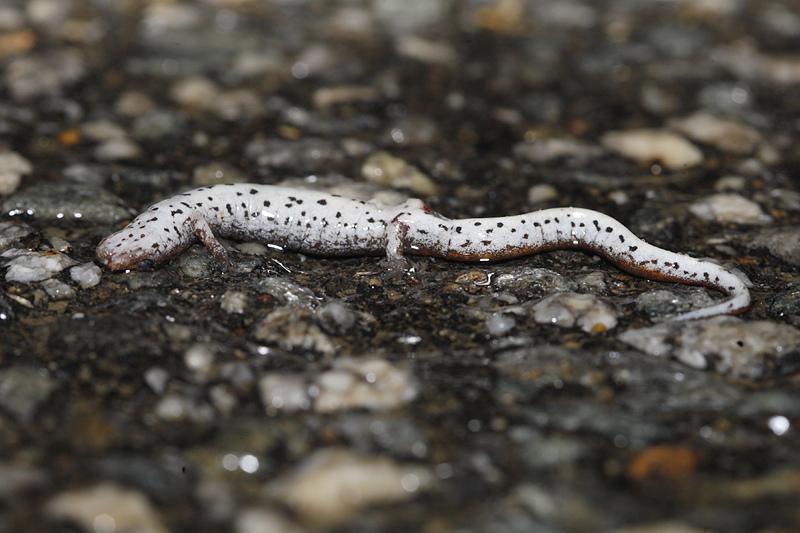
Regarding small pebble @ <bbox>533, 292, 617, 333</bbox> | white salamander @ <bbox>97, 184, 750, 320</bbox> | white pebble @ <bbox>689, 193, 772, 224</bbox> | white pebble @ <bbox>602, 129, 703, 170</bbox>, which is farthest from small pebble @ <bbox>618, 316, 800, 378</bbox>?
white pebble @ <bbox>602, 129, 703, 170</bbox>

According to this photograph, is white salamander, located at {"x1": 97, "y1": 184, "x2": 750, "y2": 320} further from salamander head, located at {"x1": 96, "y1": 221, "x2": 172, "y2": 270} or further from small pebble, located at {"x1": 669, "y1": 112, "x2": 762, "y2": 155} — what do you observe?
small pebble, located at {"x1": 669, "y1": 112, "x2": 762, "y2": 155}

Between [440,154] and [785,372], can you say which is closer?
[785,372]

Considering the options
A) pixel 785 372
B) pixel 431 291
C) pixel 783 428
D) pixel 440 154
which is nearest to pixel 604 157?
pixel 440 154

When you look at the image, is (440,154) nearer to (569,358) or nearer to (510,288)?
(510,288)

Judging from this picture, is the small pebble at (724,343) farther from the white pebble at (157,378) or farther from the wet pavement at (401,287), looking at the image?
the white pebble at (157,378)

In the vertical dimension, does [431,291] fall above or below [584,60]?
below

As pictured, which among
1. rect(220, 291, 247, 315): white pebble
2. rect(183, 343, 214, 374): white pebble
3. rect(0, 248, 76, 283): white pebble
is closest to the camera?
rect(183, 343, 214, 374): white pebble

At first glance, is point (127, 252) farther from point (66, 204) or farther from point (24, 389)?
point (24, 389)
